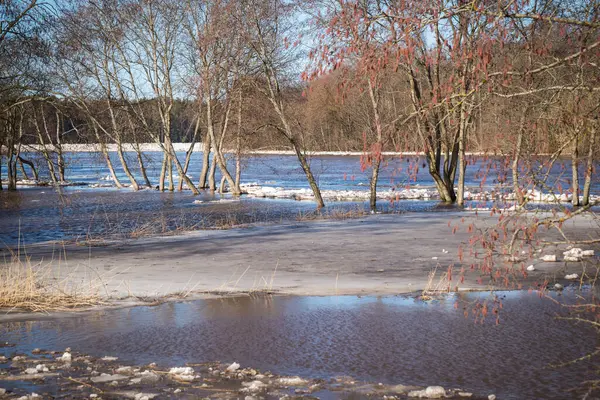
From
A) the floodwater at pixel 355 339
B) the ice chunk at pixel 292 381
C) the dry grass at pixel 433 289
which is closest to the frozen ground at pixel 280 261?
the dry grass at pixel 433 289

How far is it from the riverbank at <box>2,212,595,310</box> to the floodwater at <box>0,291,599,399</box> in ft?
2.39

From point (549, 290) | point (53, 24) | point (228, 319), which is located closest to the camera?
point (228, 319)

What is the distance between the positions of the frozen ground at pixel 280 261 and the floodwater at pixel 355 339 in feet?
2.67

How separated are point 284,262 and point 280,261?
0.42ft

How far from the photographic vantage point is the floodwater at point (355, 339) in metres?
6.84

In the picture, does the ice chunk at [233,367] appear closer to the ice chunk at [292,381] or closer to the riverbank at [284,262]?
the ice chunk at [292,381]

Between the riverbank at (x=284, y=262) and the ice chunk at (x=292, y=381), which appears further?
the riverbank at (x=284, y=262)

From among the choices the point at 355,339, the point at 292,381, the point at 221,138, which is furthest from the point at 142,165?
the point at 292,381

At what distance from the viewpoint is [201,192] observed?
38.1m

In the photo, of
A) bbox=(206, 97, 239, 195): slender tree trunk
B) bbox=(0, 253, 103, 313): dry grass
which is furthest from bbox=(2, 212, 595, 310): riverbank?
bbox=(206, 97, 239, 195): slender tree trunk

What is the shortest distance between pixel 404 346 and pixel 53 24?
1053 cm

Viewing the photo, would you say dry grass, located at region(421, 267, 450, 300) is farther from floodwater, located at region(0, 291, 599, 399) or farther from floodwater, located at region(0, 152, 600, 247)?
floodwater, located at region(0, 152, 600, 247)

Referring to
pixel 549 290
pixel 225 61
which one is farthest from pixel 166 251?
pixel 225 61

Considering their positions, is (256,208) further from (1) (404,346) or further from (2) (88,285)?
(1) (404,346)
